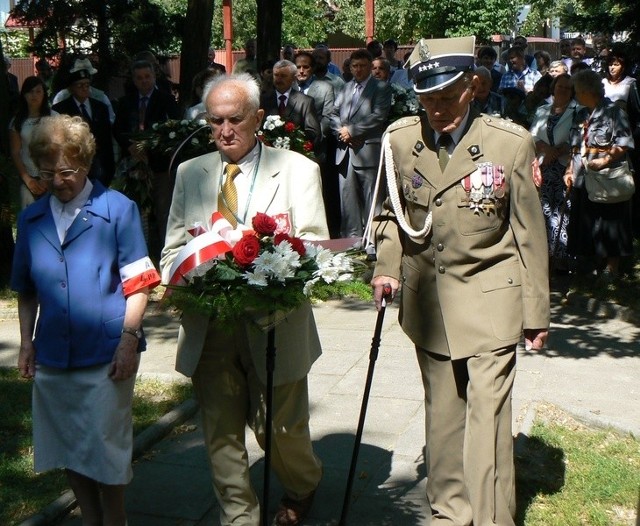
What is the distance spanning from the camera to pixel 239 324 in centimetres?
448

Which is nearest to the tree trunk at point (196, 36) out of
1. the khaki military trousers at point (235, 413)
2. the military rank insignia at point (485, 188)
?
the khaki military trousers at point (235, 413)

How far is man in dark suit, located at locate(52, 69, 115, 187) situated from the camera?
11.1 metres

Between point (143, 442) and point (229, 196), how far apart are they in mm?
2068

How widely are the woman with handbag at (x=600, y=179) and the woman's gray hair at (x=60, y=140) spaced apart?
6494mm

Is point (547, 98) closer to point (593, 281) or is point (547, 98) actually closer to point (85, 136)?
point (593, 281)

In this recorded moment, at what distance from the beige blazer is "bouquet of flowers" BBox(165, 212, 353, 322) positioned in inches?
12.0

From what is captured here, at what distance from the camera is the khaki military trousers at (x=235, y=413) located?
4547 millimetres

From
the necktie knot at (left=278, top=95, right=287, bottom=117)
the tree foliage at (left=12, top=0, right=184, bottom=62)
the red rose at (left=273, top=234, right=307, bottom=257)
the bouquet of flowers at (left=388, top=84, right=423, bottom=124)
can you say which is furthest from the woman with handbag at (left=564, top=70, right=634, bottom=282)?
the tree foliage at (left=12, top=0, right=184, bottom=62)

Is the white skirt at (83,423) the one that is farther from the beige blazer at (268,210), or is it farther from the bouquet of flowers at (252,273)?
the bouquet of flowers at (252,273)

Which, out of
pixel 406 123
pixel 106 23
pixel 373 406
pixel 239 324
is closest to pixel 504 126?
pixel 406 123

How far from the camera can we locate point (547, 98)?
13.4 meters

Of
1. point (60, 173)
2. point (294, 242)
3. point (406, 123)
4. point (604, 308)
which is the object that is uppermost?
point (406, 123)

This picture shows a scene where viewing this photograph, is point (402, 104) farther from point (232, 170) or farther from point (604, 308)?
point (232, 170)

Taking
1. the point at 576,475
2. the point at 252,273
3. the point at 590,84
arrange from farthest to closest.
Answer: the point at 590,84
the point at 576,475
the point at 252,273
